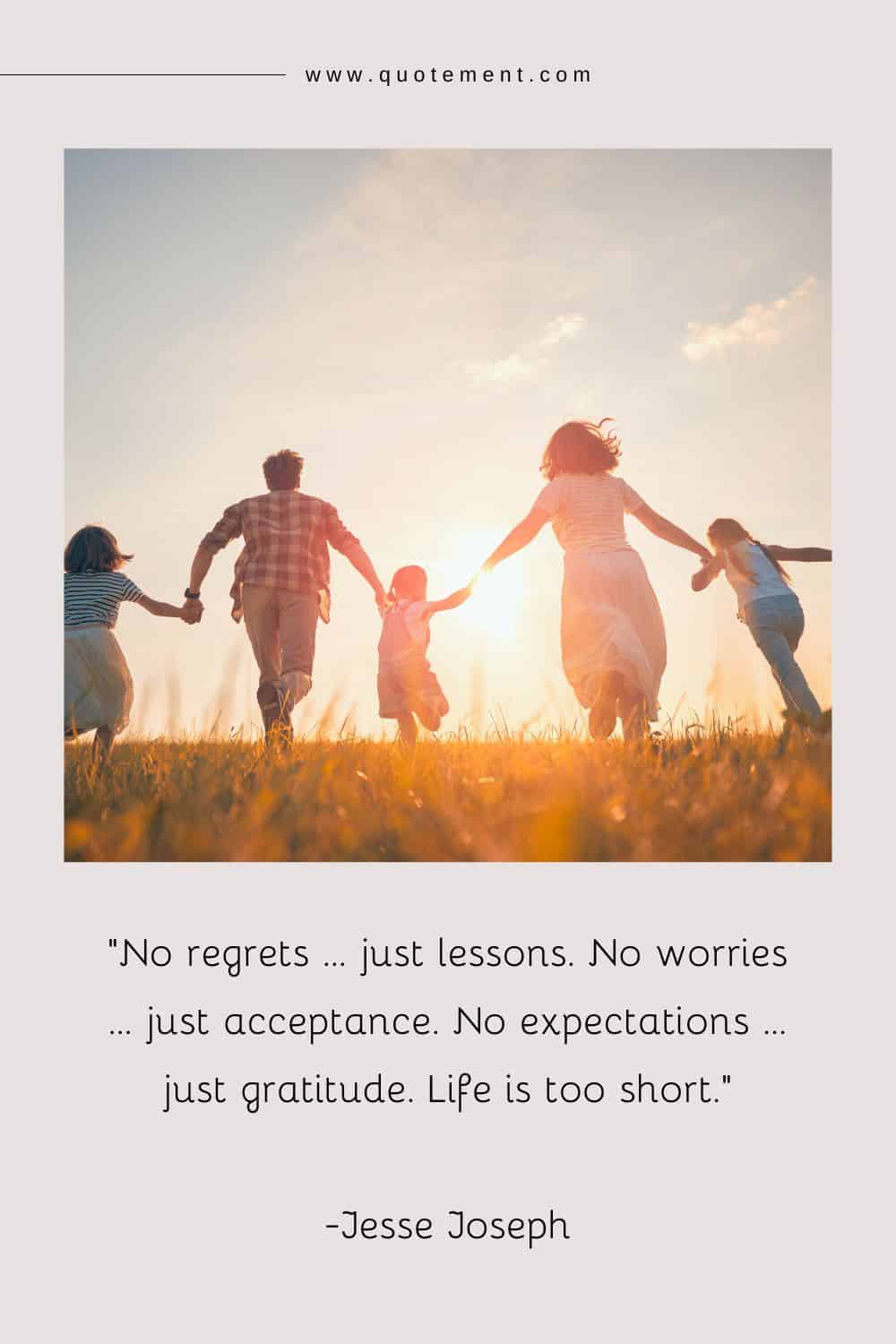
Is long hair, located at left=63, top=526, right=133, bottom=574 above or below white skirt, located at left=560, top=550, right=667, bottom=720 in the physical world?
above

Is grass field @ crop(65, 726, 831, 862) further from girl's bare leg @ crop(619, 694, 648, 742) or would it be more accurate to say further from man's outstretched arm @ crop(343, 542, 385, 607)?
man's outstretched arm @ crop(343, 542, 385, 607)

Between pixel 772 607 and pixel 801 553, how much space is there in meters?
0.49

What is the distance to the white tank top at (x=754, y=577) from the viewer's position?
22.7 feet

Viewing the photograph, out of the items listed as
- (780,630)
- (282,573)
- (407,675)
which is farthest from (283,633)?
(780,630)

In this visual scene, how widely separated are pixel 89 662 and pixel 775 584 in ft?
16.1

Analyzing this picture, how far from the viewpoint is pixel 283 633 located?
6.82 m

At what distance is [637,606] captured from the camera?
5.85m

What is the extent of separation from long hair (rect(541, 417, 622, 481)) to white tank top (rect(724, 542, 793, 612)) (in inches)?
63.2

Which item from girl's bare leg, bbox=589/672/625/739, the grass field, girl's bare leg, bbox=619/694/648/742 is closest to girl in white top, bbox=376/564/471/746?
girl's bare leg, bbox=589/672/625/739

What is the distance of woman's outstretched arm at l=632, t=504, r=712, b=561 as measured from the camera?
19.7ft

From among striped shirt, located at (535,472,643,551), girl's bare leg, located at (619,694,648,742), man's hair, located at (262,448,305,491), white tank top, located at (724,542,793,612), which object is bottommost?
girl's bare leg, located at (619,694,648,742)

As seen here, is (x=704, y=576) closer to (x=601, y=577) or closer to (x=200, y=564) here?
(x=601, y=577)
